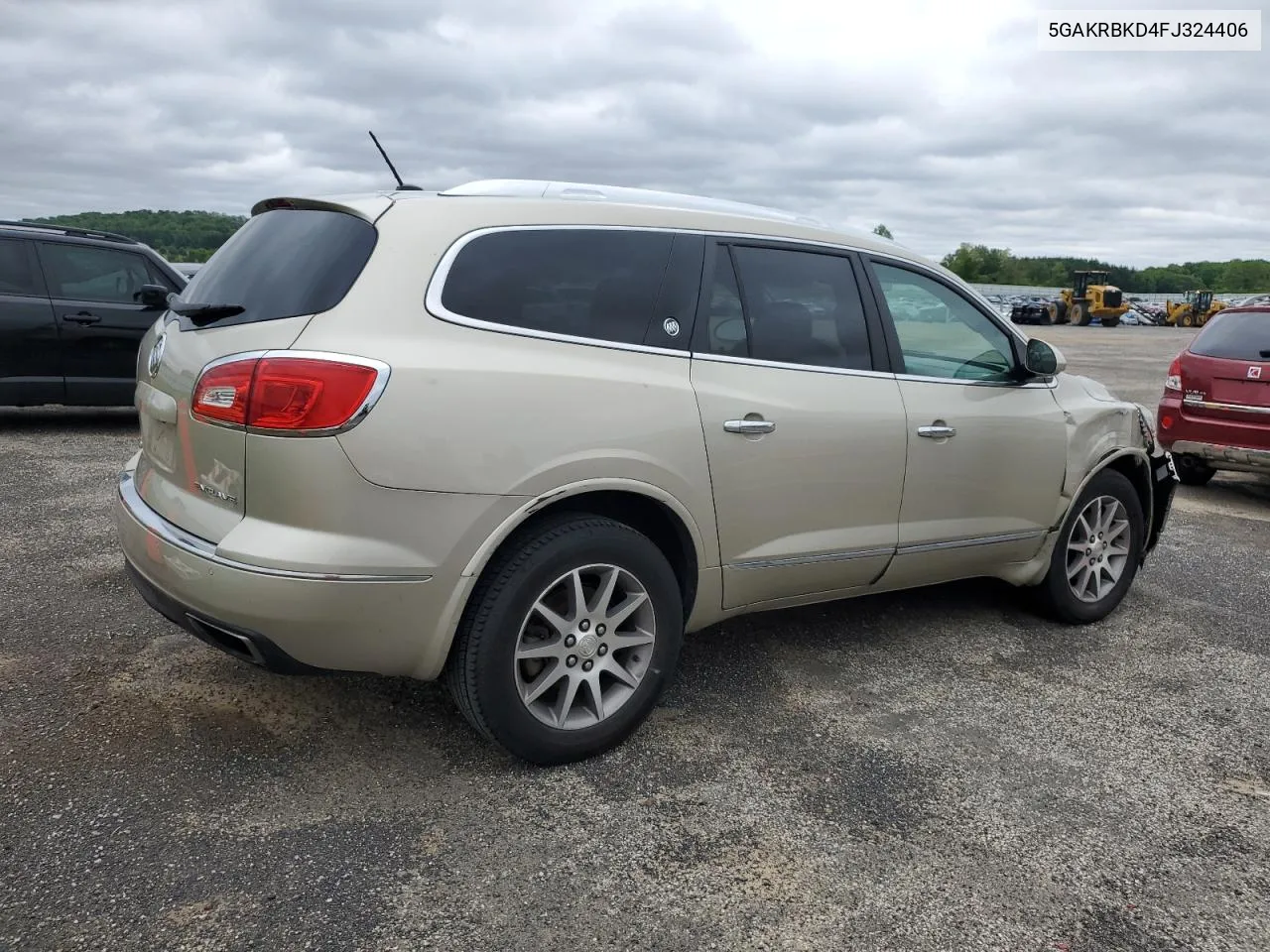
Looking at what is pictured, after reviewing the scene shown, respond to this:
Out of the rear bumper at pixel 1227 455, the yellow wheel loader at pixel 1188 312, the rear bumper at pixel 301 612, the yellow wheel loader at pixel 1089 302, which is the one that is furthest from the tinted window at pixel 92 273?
the yellow wheel loader at pixel 1188 312

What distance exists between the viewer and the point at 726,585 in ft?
11.4

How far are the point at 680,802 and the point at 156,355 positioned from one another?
2.17m

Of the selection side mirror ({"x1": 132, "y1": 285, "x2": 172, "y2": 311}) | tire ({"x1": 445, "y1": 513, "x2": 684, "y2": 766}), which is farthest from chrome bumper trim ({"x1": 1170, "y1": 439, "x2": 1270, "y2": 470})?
side mirror ({"x1": 132, "y1": 285, "x2": 172, "y2": 311})

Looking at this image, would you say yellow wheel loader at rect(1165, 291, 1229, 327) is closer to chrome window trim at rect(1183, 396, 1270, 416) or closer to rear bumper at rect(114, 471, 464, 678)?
chrome window trim at rect(1183, 396, 1270, 416)

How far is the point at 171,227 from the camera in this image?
287 inches

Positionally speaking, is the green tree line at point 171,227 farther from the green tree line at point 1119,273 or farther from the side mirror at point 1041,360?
the green tree line at point 1119,273

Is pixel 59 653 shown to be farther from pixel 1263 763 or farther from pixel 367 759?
pixel 1263 763

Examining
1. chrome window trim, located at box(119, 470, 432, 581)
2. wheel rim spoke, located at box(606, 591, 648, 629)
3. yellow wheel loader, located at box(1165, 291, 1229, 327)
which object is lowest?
yellow wheel loader, located at box(1165, 291, 1229, 327)

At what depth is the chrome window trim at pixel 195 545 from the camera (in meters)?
2.67

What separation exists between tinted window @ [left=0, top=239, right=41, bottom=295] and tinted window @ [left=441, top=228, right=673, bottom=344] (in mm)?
6905

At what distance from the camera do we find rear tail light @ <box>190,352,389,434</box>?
2.64 m

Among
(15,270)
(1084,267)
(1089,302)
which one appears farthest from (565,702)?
(1084,267)

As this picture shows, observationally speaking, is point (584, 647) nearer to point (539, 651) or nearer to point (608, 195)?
point (539, 651)

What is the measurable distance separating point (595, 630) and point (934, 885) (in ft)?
3.90
